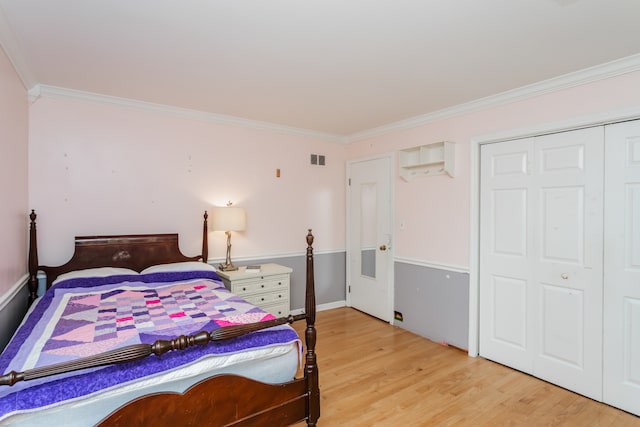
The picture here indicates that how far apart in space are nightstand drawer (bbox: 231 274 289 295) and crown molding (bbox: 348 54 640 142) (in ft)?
7.29

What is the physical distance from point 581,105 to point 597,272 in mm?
1260

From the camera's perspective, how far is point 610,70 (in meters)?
2.37

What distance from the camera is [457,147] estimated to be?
3357 millimetres

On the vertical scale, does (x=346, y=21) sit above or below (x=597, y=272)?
above

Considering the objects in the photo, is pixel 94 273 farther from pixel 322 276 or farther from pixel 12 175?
pixel 322 276

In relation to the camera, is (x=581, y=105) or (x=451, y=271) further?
(x=451, y=271)

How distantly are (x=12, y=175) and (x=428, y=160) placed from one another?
3.63 metres

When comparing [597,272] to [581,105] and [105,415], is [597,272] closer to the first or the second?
[581,105]

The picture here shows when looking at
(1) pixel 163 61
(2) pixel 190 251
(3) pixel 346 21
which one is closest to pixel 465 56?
(3) pixel 346 21

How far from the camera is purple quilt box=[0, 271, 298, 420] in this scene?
1365mm

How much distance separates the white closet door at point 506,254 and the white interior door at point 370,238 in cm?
114

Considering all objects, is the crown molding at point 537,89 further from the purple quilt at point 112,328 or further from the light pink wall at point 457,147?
the purple quilt at point 112,328

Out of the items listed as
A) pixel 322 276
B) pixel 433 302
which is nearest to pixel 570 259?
pixel 433 302

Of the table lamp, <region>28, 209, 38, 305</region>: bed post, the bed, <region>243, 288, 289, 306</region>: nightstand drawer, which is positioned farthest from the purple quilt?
the table lamp
